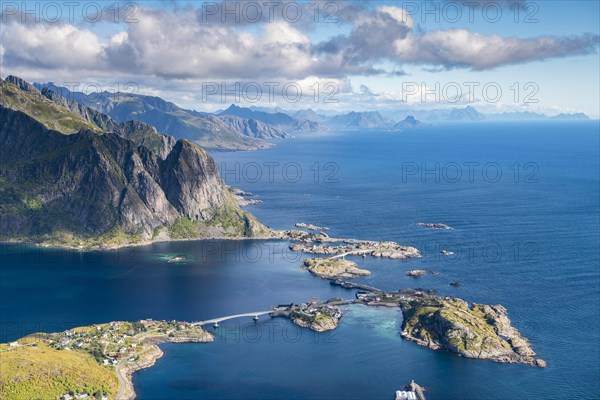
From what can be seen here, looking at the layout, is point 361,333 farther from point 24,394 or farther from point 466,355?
point 24,394

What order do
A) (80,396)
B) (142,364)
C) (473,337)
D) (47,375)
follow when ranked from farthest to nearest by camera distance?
(473,337) → (142,364) → (47,375) → (80,396)

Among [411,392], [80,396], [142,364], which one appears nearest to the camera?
[80,396]

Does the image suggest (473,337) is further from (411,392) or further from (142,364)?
(142,364)

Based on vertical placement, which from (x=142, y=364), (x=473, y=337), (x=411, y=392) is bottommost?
(x=411, y=392)

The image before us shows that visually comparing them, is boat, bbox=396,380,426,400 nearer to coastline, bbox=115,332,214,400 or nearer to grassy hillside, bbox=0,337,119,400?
coastline, bbox=115,332,214,400

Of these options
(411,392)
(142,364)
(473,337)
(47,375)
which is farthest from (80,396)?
(473,337)

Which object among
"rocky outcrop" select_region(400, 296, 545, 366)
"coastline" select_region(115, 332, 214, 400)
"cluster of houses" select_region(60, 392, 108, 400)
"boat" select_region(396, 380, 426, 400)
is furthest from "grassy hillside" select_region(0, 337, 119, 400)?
"rocky outcrop" select_region(400, 296, 545, 366)

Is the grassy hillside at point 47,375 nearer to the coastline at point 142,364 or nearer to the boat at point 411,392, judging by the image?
the coastline at point 142,364

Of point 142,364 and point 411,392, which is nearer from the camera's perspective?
point 411,392

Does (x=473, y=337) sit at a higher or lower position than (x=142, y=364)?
higher
